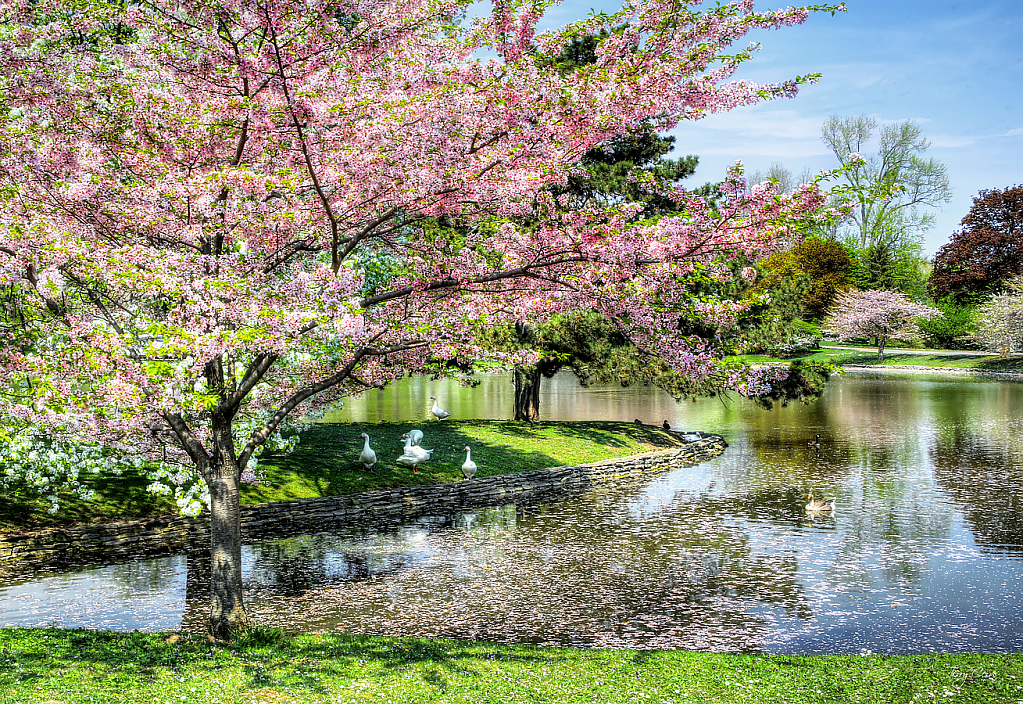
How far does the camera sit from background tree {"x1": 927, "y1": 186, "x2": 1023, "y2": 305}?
252ft

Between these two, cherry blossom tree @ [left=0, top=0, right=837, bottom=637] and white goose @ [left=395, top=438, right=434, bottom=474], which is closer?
cherry blossom tree @ [left=0, top=0, right=837, bottom=637]

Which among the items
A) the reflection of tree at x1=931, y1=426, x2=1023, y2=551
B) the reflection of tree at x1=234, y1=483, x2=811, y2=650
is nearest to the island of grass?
the reflection of tree at x1=931, y1=426, x2=1023, y2=551

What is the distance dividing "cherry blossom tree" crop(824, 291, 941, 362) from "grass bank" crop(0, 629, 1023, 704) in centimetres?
7587

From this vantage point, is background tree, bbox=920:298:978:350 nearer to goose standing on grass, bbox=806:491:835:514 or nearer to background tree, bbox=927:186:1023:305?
background tree, bbox=927:186:1023:305

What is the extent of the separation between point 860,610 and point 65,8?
15.6 m

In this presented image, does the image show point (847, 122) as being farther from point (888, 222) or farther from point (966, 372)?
point (966, 372)

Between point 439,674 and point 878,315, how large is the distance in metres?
80.3

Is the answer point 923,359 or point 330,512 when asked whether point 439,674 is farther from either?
point 923,359

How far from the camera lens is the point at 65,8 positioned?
10570 millimetres

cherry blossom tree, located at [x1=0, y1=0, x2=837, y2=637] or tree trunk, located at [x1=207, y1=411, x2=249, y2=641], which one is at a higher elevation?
cherry blossom tree, located at [x1=0, y1=0, x2=837, y2=637]

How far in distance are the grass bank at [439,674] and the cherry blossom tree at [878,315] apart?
7587 centimetres

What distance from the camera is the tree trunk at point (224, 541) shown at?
10984 mm

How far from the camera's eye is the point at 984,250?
7856 cm

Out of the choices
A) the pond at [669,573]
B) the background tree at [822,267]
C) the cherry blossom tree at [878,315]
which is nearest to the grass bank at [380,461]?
the pond at [669,573]
